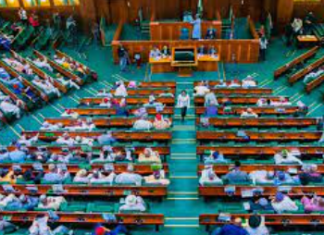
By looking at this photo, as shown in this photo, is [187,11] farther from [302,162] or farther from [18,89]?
[302,162]

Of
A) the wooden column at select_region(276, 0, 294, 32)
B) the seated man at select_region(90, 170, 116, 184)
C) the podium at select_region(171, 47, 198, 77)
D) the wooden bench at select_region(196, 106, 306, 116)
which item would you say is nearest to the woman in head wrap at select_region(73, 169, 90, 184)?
the seated man at select_region(90, 170, 116, 184)

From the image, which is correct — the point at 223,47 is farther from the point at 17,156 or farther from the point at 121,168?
the point at 17,156

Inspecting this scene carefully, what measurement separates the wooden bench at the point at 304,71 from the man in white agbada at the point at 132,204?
10880mm

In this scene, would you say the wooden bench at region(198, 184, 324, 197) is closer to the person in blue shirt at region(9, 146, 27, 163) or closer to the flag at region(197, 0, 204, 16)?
the person in blue shirt at region(9, 146, 27, 163)

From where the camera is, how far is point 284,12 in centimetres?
2255

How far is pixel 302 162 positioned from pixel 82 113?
8590mm

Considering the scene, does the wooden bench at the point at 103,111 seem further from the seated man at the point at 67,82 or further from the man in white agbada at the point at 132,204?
the man in white agbada at the point at 132,204

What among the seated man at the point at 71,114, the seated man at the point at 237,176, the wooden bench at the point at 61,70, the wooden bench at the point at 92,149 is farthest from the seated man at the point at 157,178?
the wooden bench at the point at 61,70

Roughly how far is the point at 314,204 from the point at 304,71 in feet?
31.9

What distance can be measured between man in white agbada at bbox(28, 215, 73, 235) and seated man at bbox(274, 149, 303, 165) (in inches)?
256

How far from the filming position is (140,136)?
1428 centimetres

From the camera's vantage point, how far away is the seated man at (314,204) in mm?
10664

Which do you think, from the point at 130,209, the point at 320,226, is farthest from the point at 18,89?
the point at 320,226

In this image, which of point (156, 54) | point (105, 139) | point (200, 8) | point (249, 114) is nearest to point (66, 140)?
point (105, 139)
